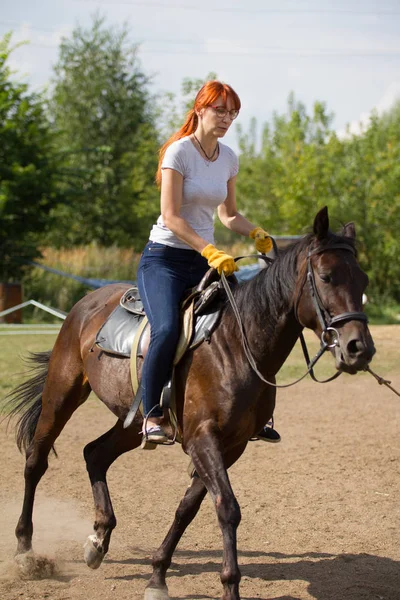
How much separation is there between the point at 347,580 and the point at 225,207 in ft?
7.89

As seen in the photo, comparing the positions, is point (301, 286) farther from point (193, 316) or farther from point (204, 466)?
point (204, 466)

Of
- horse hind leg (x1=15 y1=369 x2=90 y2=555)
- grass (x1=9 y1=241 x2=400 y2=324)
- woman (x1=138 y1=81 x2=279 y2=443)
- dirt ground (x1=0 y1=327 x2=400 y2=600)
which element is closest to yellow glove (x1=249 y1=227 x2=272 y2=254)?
woman (x1=138 y1=81 x2=279 y2=443)

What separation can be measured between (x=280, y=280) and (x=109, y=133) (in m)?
33.3

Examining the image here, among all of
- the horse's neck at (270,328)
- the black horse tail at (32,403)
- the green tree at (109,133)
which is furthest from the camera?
the green tree at (109,133)

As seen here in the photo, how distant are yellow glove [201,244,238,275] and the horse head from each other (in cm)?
A: 39

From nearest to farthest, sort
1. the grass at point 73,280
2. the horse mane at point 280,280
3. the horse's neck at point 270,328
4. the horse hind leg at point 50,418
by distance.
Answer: the horse mane at point 280,280
the horse's neck at point 270,328
the horse hind leg at point 50,418
the grass at point 73,280

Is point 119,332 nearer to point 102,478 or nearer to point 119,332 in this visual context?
point 119,332

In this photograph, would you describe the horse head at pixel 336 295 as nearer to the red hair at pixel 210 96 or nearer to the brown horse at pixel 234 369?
the brown horse at pixel 234 369

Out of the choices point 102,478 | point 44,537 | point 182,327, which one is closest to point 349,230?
point 182,327

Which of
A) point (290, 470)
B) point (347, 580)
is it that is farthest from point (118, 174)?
point (347, 580)

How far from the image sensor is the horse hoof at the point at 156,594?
3930 mm

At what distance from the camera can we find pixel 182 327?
4.18 metres

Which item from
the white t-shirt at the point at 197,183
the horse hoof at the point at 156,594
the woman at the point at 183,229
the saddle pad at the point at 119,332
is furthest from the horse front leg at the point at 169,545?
the white t-shirt at the point at 197,183

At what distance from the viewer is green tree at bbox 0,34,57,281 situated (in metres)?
21.8
